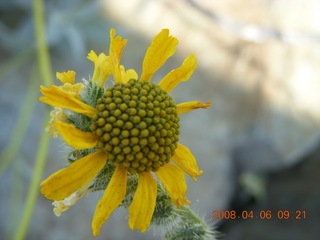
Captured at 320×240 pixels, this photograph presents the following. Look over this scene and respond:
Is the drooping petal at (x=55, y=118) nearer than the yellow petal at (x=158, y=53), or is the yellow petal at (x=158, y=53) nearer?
the drooping petal at (x=55, y=118)

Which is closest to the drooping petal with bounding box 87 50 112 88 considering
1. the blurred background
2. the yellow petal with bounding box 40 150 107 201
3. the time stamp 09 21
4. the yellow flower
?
the yellow flower

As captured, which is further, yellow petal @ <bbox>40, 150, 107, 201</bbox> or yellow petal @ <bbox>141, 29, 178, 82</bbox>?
yellow petal @ <bbox>141, 29, 178, 82</bbox>

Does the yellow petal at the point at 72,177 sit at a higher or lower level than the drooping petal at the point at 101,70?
lower

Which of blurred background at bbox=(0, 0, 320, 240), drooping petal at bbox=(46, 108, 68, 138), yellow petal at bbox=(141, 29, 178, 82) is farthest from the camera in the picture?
blurred background at bbox=(0, 0, 320, 240)

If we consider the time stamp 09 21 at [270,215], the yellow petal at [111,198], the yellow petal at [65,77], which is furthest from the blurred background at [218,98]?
the yellow petal at [111,198]

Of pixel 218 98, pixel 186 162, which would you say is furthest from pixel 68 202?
pixel 218 98

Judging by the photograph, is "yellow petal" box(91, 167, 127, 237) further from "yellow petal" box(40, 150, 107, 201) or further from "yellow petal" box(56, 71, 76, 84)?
"yellow petal" box(56, 71, 76, 84)

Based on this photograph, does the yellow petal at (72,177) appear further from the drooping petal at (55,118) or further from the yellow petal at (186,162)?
the yellow petal at (186,162)

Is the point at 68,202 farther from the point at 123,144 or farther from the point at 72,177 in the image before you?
the point at 123,144
